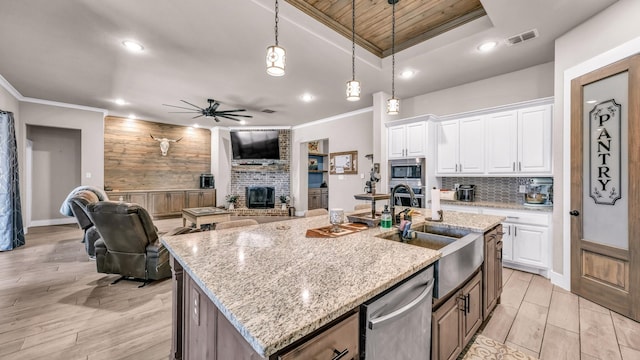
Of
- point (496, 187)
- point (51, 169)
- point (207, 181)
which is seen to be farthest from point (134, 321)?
point (51, 169)

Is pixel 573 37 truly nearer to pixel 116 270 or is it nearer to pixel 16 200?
pixel 116 270

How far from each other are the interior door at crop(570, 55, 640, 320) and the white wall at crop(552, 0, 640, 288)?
0.32 feet

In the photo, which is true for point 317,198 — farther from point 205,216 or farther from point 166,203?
point 205,216

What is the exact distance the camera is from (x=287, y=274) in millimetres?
1049

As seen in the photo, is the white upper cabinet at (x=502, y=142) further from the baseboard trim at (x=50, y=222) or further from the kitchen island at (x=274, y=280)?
the baseboard trim at (x=50, y=222)

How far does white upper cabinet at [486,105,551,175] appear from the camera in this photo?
10.6 feet

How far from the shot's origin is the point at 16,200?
14.3ft

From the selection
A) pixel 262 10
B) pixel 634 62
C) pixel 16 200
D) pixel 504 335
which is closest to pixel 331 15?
pixel 262 10

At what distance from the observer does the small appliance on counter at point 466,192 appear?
3984 millimetres

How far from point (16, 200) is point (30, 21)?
11.3 ft

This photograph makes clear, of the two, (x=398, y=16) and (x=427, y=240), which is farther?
(x=398, y=16)

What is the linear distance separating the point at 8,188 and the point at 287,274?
19.1 ft

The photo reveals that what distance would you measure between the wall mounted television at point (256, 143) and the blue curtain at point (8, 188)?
443 centimetres

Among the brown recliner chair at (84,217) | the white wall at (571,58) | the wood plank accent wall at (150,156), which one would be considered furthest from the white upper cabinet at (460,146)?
the wood plank accent wall at (150,156)
